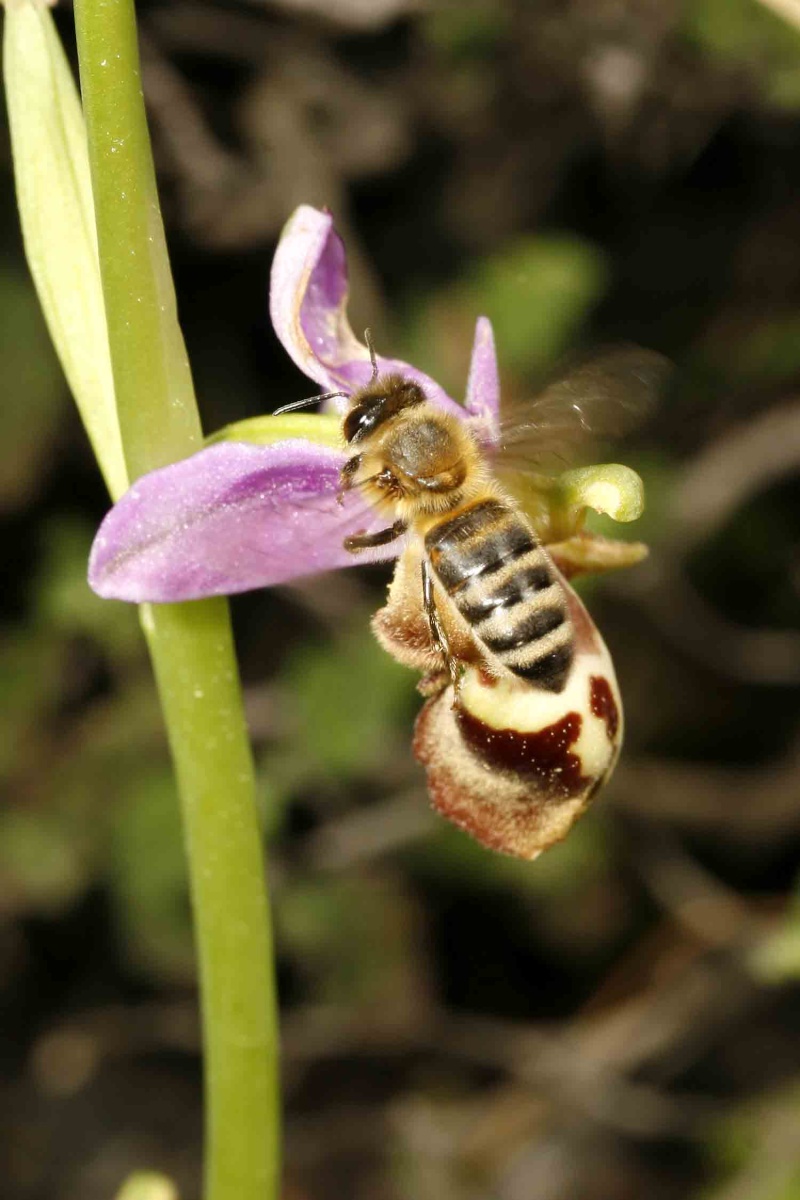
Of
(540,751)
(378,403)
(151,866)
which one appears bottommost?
(151,866)

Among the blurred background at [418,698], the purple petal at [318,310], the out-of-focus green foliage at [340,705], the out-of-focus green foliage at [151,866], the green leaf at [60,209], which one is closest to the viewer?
the green leaf at [60,209]

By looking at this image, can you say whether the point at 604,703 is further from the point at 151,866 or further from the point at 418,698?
the point at 151,866

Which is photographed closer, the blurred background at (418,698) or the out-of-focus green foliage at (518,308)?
the out-of-focus green foliage at (518,308)

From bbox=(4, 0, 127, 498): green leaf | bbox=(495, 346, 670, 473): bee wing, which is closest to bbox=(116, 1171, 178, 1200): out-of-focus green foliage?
bbox=(4, 0, 127, 498): green leaf

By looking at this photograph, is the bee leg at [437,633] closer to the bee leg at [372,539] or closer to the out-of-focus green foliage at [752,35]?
the bee leg at [372,539]

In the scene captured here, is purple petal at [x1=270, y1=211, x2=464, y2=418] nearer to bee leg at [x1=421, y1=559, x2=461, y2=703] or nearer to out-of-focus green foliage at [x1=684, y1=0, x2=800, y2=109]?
bee leg at [x1=421, y1=559, x2=461, y2=703]

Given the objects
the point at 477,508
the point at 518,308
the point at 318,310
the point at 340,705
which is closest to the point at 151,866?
the point at 340,705

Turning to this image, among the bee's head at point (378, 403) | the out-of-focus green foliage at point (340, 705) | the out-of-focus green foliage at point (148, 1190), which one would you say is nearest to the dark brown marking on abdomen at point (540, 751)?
the bee's head at point (378, 403)

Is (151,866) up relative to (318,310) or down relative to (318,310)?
down
